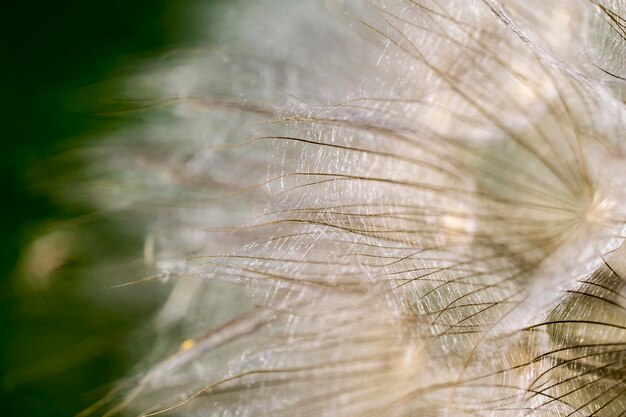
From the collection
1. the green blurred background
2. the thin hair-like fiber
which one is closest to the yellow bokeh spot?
the thin hair-like fiber

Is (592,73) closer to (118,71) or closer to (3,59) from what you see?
(118,71)

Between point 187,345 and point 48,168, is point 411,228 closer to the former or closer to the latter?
point 187,345

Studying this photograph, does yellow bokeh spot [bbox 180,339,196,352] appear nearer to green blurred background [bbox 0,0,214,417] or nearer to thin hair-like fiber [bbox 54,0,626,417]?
thin hair-like fiber [bbox 54,0,626,417]

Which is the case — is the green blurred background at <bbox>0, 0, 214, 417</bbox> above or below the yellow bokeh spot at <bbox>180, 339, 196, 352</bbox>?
above

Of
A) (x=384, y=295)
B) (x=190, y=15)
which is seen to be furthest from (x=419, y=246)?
(x=190, y=15)

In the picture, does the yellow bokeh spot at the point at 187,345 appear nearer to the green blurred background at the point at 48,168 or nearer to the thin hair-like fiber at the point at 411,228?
the thin hair-like fiber at the point at 411,228

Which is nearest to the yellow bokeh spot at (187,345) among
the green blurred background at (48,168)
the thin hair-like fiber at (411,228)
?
the thin hair-like fiber at (411,228)
